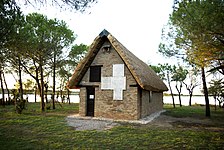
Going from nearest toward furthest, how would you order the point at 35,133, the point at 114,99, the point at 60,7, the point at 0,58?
1. the point at 60,7
2. the point at 35,133
3. the point at 114,99
4. the point at 0,58

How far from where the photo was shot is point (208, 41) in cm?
893

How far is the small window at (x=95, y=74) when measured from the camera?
12703 mm

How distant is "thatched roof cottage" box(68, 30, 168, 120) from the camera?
11.3 meters

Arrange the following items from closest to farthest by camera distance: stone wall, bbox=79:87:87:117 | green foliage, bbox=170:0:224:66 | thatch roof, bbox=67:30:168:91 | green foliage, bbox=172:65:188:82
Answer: green foliage, bbox=170:0:224:66, thatch roof, bbox=67:30:168:91, stone wall, bbox=79:87:87:117, green foliage, bbox=172:65:188:82

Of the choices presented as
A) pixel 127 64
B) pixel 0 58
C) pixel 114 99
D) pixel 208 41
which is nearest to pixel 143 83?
pixel 127 64

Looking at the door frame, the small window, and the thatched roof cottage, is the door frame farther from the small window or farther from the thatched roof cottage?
the small window

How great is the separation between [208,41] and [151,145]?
5.94 meters

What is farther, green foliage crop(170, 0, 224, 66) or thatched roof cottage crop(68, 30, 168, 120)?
thatched roof cottage crop(68, 30, 168, 120)

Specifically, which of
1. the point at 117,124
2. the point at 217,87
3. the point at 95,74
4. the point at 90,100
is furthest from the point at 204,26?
the point at 217,87

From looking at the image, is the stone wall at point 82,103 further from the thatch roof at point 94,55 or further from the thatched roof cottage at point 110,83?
the thatch roof at point 94,55

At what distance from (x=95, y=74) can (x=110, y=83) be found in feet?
4.37

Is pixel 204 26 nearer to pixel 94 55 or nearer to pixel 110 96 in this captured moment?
pixel 110 96

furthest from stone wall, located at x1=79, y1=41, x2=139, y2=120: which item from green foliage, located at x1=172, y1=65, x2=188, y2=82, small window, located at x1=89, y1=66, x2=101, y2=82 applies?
green foliage, located at x1=172, y1=65, x2=188, y2=82

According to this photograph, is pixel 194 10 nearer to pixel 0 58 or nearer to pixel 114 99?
pixel 114 99
